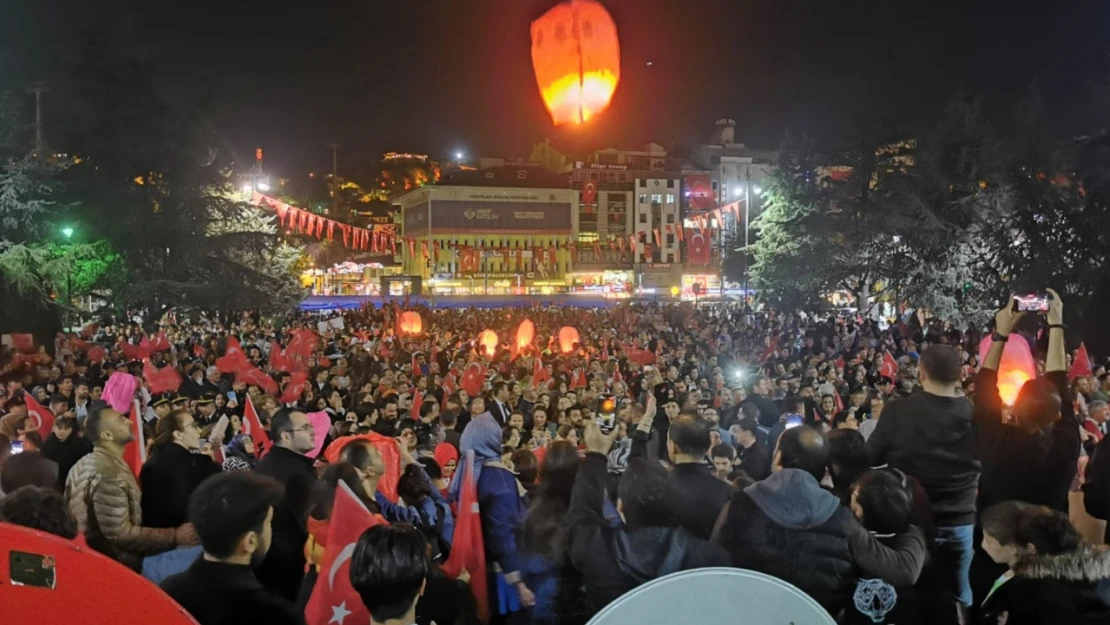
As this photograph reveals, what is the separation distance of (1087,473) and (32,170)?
17.8 meters

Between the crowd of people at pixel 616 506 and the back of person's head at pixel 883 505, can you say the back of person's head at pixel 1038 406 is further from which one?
the back of person's head at pixel 883 505

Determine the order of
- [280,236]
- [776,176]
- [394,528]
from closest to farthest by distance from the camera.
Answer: [394,528] < [280,236] < [776,176]

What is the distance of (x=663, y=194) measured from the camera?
40.0 meters

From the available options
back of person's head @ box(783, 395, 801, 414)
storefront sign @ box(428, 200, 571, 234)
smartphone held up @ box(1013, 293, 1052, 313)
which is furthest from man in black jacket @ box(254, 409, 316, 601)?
storefront sign @ box(428, 200, 571, 234)

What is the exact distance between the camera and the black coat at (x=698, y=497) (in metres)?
3.28

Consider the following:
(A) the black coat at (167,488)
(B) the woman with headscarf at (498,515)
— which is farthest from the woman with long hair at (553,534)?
(A) the black coat at (167,488)

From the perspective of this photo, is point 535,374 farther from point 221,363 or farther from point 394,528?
point 394,528

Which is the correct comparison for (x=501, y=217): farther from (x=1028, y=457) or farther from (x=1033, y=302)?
(x=1028, y=457)

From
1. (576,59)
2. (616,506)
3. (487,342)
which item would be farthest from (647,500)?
(487,342)

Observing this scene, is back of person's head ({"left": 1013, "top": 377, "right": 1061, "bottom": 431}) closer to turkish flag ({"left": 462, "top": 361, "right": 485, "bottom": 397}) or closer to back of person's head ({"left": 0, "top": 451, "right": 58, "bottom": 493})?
back of person's head ({"left": 0, "top": 451, "right": 58, "bottom": 493})

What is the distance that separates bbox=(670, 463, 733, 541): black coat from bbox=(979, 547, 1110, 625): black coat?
3.63 feet

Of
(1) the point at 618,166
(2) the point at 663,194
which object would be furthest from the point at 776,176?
(2) the point at 663,194

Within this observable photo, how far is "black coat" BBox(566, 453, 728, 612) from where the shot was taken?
279 cm

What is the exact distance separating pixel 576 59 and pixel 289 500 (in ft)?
13.0
